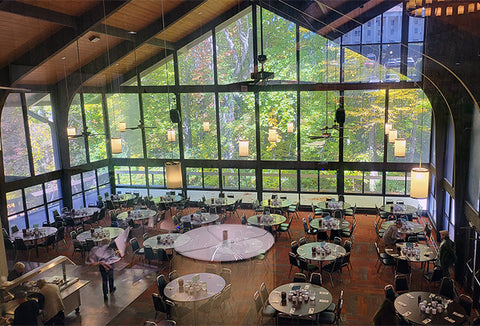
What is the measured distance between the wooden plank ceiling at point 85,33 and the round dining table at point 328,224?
5.69m

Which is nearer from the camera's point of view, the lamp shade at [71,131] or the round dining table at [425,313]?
the round dining table at [425,313]

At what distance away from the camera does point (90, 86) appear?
8648 millimetres

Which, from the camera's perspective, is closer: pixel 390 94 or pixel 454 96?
pixel 454 96

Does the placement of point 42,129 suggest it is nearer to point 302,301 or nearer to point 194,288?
point 194,288

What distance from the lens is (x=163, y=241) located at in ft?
32.1

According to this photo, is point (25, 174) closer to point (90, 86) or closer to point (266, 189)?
point (90, 86)

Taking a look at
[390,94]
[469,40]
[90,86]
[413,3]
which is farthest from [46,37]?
[390,94]

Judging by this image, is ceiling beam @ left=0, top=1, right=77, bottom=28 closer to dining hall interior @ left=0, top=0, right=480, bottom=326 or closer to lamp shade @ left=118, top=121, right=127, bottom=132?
dining hall interior @ left=0, top=0, right=480, bottom=326

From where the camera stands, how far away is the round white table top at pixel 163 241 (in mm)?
9580

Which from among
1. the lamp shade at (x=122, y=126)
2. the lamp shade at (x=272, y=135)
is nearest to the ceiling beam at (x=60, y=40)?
the lamp shade at (x=122, y=126)

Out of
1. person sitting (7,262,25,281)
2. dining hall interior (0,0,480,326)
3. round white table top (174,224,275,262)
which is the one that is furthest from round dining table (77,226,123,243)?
person sitting (7,262,25,281)

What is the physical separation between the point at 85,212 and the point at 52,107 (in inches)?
133

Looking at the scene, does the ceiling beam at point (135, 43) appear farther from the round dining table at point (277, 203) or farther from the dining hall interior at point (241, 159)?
the round dining table at point (277, 203)

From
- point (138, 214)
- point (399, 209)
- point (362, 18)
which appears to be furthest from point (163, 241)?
point (399, 209)
